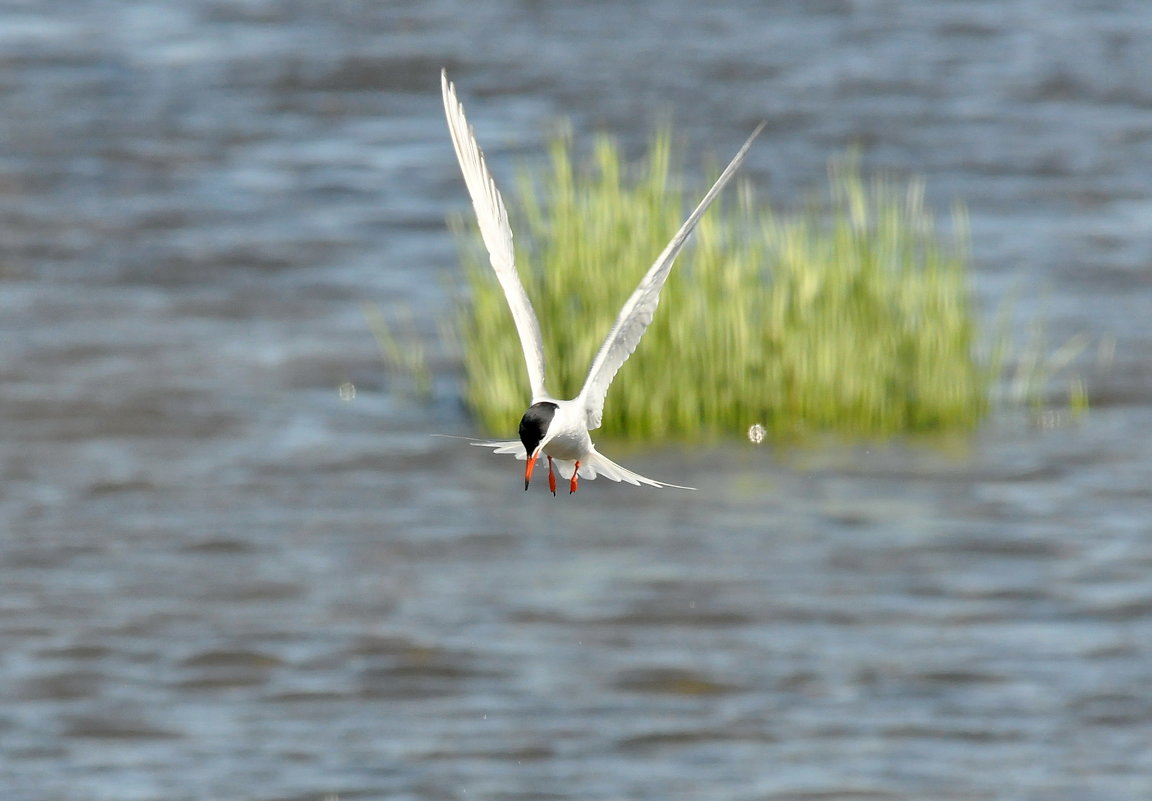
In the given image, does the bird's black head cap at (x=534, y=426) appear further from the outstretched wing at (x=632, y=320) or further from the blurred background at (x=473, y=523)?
the blurred background at (x=473, y=523)

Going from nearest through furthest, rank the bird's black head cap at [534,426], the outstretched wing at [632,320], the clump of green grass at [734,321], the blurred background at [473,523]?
the bird's black head cap at [534,426] → the outstretched wing at [632,320] → the blurred background at [473,523] → the clump of green grass at [734,321]

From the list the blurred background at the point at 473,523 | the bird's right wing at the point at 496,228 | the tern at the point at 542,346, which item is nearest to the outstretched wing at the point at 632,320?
the tern at the point at 542,346

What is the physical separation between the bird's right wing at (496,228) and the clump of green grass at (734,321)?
5.74 m

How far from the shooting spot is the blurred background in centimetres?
872

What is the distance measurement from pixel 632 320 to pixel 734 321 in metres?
6.84

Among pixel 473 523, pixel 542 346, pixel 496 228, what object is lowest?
pixel 473 523

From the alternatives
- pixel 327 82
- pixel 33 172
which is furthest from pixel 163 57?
pixel 33 172

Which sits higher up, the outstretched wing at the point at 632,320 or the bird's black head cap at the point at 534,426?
the outstretched wing at the point at 632,320

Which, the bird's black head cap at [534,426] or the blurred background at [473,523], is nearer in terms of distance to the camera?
the bird's black head cap at [534,426]

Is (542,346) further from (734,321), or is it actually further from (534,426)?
(734,321)

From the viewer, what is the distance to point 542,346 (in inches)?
176

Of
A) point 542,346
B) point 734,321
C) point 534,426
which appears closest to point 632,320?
point 542,346

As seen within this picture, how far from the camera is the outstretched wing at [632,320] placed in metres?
4.11

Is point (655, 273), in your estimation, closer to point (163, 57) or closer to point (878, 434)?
point (878, 434)
